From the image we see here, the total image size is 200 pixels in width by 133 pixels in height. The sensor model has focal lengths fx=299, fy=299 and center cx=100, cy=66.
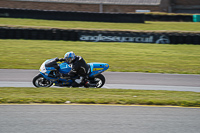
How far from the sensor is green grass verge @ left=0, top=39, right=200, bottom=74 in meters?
15.5

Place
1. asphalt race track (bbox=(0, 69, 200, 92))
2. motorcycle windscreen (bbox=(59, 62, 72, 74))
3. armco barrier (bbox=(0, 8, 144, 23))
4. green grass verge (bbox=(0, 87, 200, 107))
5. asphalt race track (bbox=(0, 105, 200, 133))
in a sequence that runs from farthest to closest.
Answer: armco barrier (bbox=(0, 8, 144, 23)), asphalt race track (bbox=(0, 69, 200, 92)), motorcycle windscreen (bbox=(59, 62, 72, 74)), green grass verge (bbox=(0, 87, 200, 107)), asphalt race track (bbox=(0, 105, 200, 133))

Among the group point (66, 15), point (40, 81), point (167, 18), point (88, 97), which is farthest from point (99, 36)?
point (167, 18)

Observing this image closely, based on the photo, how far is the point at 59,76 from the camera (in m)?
10.5

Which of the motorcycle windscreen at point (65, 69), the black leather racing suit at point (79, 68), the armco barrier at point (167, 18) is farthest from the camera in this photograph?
the armco barrier at point (167, 18)

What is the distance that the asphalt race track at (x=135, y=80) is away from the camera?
11297 millimetres

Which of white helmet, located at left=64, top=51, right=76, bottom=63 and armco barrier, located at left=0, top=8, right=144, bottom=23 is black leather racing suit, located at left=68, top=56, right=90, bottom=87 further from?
armco barrier, located at left=0, top=8, right=144, bottom=23

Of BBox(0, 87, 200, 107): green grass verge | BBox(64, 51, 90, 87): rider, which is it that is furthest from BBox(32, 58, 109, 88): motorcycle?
BBox(0, 87, 200, 107): green grass verge

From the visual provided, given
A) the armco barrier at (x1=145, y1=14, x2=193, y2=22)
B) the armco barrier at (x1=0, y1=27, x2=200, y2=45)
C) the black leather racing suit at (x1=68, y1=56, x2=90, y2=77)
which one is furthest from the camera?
the armco barrier at (x1=145, y1=14, x2=193, y2=22)

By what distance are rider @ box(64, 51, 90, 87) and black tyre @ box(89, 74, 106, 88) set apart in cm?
23

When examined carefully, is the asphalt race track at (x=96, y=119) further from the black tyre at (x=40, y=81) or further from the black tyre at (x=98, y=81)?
the black tyre at (x=98, y=81)

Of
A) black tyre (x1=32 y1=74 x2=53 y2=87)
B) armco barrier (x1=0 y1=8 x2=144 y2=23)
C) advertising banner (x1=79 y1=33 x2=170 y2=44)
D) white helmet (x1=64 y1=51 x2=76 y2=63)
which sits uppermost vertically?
armco barrier (x1=0 y1=8 x2=144 y2=23)

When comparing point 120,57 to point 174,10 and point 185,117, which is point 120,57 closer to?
point 185,117

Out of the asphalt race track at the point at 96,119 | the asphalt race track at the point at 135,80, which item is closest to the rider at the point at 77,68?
the asphalt race track at the point at 135,80

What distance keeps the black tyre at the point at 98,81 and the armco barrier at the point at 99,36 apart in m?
12.3
